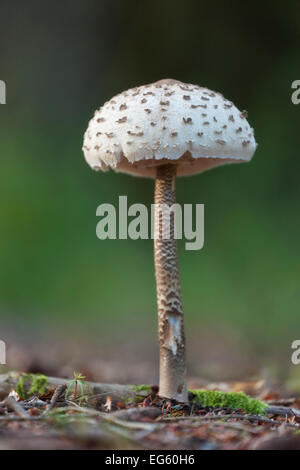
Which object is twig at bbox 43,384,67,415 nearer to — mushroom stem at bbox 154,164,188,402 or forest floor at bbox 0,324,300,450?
forest floor at bbox 0,324,300,450

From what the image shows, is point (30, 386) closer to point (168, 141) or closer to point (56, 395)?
point (56, 395)

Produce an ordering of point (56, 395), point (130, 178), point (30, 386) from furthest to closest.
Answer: point (130, 178), point (30, 386), point (56, 395)

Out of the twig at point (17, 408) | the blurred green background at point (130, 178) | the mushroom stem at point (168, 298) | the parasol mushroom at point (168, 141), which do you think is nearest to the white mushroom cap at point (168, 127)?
the parasol mushroom at point (168, 141)

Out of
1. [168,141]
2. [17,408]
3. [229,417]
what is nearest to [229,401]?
[229,417]

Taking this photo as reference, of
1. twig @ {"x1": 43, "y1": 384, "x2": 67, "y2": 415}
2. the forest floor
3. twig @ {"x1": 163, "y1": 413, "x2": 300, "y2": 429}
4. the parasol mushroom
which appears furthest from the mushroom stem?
twig @ {"x1": 43, "y1": 384, "x2": 67, "y2": 415}

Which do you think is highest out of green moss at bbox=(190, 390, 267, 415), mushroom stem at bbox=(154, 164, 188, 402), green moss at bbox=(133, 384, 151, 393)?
mushroom stem at bbox=(154, 164, 188, 402)

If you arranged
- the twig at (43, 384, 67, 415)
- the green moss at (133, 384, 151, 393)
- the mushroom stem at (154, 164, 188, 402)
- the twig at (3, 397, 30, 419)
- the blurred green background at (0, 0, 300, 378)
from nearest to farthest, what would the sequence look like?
the twig at (3, 397, 30, 419)
the twig at (43, 384, 67, 415)
the mushroom stem at (154, 164, 188, 402)
the green moss at (133, 384, 151, 393)
the blurred green background at (0, 0, 300, 378)

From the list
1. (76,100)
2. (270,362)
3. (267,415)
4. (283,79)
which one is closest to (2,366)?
(267,415)
